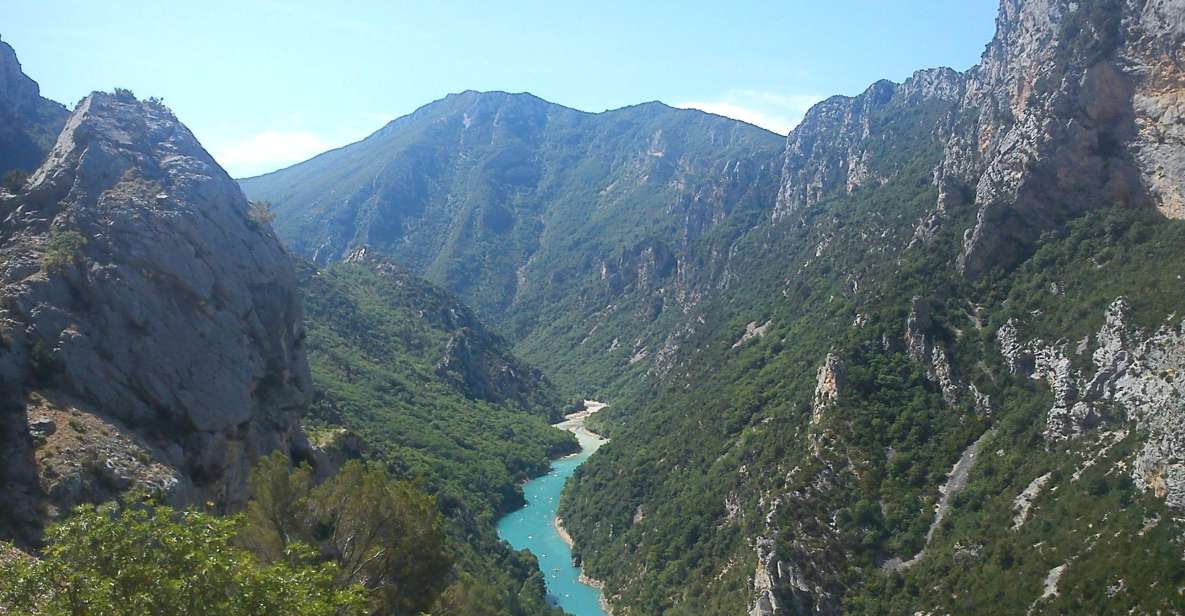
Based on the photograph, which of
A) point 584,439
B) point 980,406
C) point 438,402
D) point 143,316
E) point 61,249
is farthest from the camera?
point 584,439

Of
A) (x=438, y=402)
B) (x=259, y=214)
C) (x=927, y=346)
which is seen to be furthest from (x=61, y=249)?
(x=438, y=402)

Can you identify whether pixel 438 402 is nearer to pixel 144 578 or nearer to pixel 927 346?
pixel 927 346

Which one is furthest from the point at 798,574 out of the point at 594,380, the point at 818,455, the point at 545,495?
the point at 594,380

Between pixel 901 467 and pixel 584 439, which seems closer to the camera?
pixel 901 467

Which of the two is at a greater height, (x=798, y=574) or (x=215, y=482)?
(x=215, y=482)

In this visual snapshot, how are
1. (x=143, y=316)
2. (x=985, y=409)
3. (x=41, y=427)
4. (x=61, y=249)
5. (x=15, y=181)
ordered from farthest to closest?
1. (x=985, y=409)
2. (x=15, y=181)
3. (x=143, y=316)
4. (x=61, y=249)
5. (x=41, y=427)

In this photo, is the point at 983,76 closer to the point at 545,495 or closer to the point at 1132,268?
the point at 1132,268

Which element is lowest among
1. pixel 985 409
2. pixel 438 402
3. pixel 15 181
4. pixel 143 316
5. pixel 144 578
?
pixel 438 402

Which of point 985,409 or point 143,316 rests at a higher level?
point 143,316
